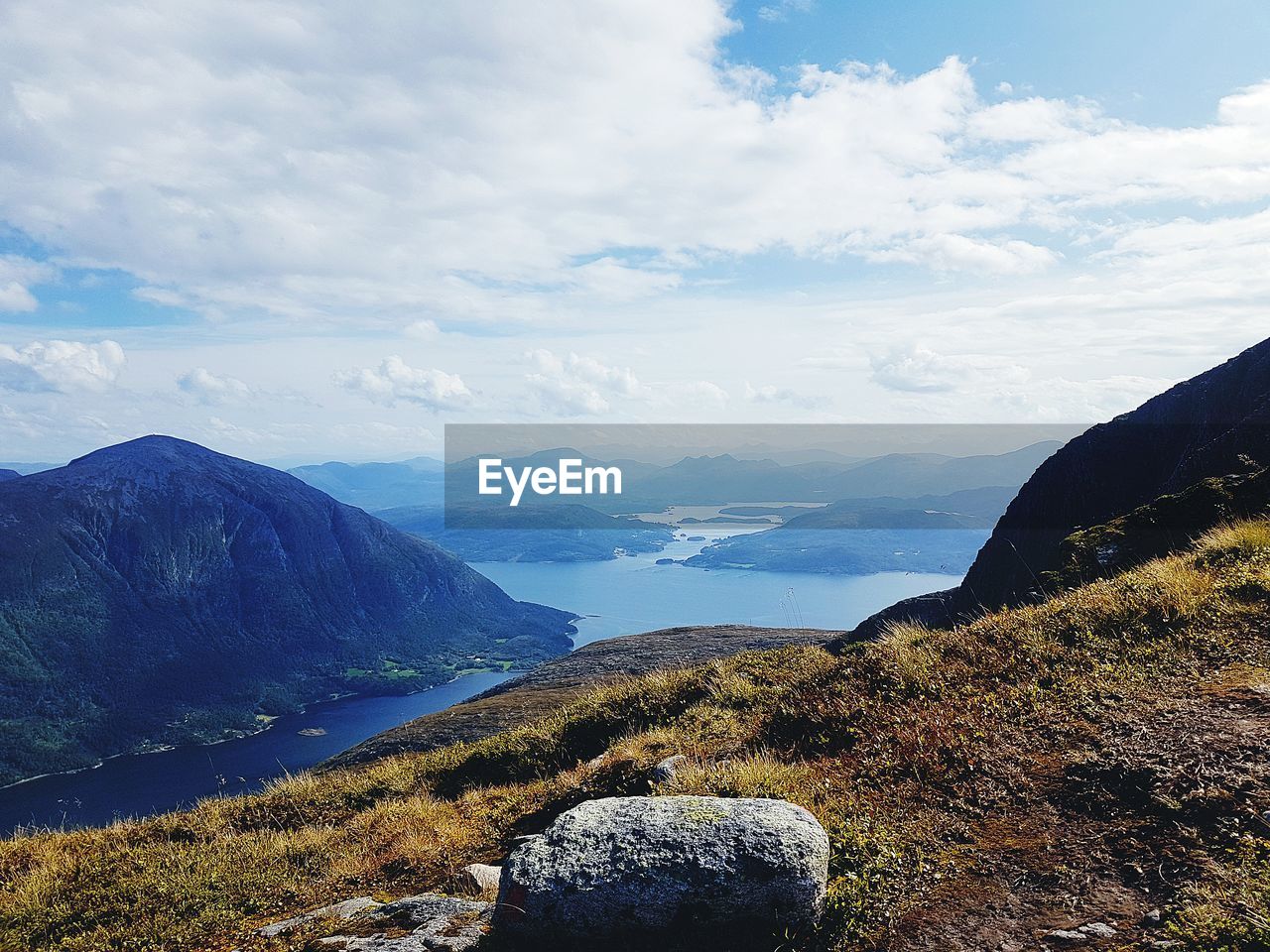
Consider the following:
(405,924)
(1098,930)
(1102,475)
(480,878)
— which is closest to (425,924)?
(405,924)

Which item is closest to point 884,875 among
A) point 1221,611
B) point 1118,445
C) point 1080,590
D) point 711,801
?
point 711,801

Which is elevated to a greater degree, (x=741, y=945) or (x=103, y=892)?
(x=741, y=945)

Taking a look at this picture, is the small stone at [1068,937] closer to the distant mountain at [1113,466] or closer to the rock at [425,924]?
the rock at [425,924]

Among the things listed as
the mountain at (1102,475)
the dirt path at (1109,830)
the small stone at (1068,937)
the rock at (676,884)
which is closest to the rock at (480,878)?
the rock at (676,884)

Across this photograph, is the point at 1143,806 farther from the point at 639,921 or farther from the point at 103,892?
the point at 103,892

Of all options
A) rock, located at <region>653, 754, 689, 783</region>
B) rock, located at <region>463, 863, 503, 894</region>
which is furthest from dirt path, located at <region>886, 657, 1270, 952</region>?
rock, located at <region>463, 863, 503, 894</region>

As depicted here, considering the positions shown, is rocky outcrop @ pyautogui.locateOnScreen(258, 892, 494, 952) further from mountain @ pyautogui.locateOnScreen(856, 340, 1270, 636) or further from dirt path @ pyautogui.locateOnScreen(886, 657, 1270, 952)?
mountain @ pyautogui.locateOnScreen(856, 340, 1270, 636)

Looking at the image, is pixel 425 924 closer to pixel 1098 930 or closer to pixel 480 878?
pixel 480 878
